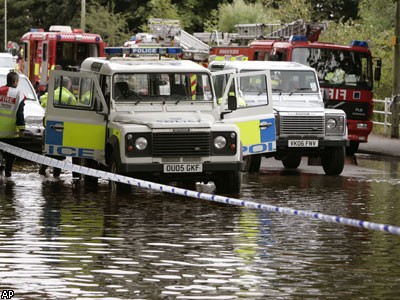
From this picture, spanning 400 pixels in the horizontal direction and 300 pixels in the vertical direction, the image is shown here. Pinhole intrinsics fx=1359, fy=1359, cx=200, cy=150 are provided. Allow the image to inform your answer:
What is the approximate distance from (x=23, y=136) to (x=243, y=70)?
4.69 m

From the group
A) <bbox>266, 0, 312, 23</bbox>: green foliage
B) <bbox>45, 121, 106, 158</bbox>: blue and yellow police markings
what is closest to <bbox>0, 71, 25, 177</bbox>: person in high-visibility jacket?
<bbox>45, 121, 106, 158</bbox>: blue and yellow police markings

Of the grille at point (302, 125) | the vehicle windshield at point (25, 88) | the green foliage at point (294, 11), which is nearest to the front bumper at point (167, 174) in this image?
the grille at point (302, 125)

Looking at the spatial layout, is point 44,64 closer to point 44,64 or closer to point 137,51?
point 44,64

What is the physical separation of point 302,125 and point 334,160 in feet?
2.69

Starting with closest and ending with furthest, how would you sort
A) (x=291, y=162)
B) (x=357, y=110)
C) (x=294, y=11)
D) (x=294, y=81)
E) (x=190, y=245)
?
(x=190, y=245) < (x=294, y=81) < (x=291, y=162) < (x=357, y=110) < (x=294, y=11)

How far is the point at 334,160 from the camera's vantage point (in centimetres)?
2341

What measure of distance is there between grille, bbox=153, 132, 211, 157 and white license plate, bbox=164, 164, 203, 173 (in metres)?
0.15

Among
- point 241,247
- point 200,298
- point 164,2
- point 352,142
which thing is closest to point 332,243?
point 241,247

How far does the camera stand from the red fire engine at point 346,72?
30.4 metres

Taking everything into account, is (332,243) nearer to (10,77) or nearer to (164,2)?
(10,77)

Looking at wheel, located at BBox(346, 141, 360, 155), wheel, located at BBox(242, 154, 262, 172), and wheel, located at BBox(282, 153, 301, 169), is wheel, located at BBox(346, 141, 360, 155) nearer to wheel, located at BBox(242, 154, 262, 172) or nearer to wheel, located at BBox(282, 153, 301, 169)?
wheel, located at BBox(282, 153, 301, 169)

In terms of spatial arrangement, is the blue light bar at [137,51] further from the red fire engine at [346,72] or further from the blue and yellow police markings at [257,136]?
the red fire engine at [346,72]

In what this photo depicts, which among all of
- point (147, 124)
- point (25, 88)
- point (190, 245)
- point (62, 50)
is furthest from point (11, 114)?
point (62, 50)

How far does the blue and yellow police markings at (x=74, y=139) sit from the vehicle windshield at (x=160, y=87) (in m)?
0.62
